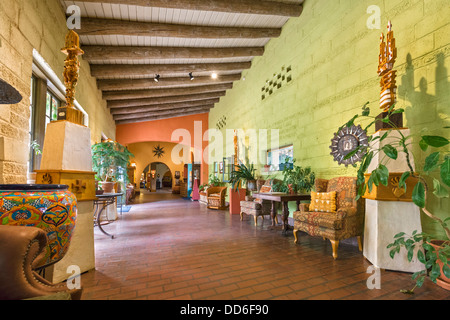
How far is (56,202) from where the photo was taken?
4.43 feet

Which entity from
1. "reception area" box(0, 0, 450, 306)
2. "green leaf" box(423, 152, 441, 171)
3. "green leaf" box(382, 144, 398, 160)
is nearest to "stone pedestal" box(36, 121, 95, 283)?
"reception area" box(0, 0, 450, 306)

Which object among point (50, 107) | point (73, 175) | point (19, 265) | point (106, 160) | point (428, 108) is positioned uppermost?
point (50, 107)

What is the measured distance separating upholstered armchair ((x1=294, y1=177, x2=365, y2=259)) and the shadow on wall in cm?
70

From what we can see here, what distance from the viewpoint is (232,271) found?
7.82 feet

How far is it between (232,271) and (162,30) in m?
4.49

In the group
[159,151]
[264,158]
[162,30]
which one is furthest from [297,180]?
[159,151]

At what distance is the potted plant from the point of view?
4164 millimetres

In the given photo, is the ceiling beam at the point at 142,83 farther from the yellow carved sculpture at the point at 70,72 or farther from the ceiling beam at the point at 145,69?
the yellow carved sculpture at the point at 70,72

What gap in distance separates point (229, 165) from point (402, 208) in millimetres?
6179

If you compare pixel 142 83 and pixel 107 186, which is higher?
pixel 142 83

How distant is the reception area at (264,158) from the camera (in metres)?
1.87

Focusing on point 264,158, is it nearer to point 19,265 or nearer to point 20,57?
point 20,57

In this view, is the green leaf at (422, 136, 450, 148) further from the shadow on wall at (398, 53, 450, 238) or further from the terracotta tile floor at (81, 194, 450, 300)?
the terracotta tile floor at (81, 194, 450, 300)

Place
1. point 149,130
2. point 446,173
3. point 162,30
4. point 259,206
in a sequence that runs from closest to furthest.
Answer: point 446,173
point 162,30
point 259,206
point 149,130
